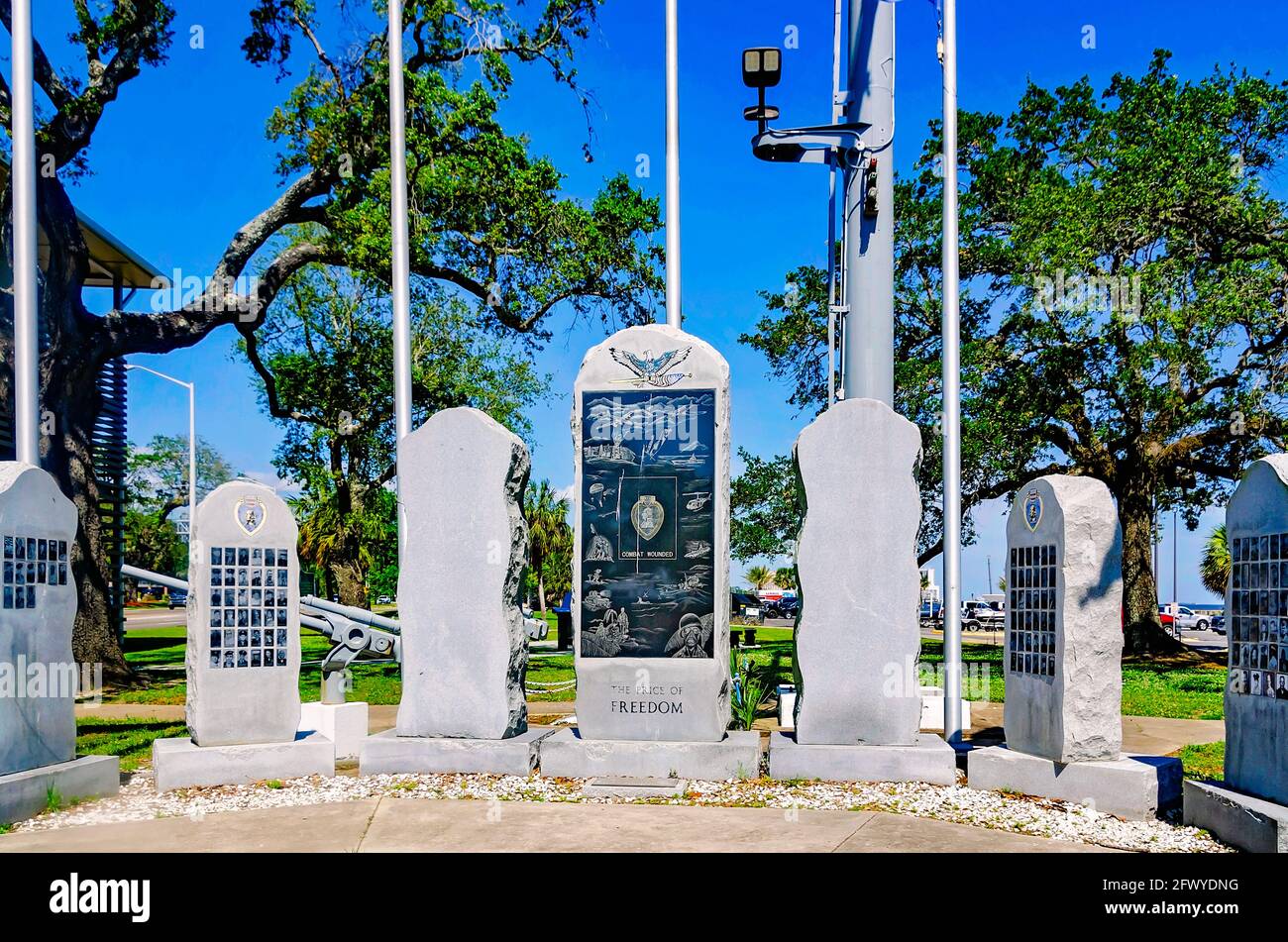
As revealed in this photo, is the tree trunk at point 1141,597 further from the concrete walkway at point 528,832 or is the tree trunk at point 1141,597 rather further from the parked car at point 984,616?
the parked car at point 984,616

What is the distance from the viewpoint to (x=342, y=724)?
9.79 m

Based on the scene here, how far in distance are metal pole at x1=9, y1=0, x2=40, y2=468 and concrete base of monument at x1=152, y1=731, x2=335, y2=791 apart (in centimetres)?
321

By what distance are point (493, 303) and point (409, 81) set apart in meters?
3.86

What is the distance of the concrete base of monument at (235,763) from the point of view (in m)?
7.86

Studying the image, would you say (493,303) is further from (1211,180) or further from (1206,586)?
(1206,586)

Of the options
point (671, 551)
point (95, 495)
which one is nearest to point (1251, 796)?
point (671, 551)

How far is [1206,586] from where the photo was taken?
42.8 metres

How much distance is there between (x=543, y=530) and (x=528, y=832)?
148ft

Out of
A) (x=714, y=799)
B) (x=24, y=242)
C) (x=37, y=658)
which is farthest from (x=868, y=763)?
(x=24, y=242)

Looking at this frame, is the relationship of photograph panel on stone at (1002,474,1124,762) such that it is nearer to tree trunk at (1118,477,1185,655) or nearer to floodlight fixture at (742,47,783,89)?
floodlight fixture at (742,47,783,89)

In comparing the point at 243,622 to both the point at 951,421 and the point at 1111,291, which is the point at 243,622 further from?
the point at 1111,291

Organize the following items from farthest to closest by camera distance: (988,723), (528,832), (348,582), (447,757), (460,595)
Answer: (348,582) < (988,723) < (460,595) < (447,757) < (528,832)

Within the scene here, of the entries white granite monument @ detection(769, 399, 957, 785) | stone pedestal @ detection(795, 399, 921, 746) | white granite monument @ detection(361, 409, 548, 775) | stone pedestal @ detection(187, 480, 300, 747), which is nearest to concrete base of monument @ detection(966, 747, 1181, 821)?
white granite monument @ detection(769, 399, 957, 785)

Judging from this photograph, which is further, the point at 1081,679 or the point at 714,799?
the point at 714,799
